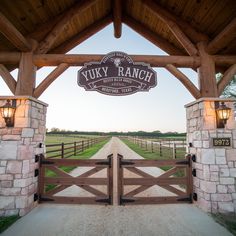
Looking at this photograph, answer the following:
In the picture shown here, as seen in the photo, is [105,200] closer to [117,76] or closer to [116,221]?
[116,221]

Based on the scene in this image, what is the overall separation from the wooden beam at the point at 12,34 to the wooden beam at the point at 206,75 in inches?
177

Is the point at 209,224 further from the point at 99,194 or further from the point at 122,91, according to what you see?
the point at 122,91

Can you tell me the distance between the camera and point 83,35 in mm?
5773

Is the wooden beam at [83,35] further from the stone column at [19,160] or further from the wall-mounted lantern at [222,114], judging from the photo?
the wall-mounted lantern at [222,114]

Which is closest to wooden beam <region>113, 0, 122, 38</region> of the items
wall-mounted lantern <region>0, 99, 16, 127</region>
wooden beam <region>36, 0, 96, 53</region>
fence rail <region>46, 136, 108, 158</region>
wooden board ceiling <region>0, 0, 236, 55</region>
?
wooden board ceiling <region>0, 0, 236, 55</region>

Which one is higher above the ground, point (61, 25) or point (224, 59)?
point (61, 25)

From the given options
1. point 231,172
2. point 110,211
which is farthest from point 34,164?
point 231,172

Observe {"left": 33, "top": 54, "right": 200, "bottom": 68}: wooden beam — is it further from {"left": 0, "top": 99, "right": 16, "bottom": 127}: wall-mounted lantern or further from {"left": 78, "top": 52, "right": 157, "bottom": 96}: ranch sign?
Result: {"left": 0, "top": 99, "right": 16, "bottom": 127}: wall-mounted lantern

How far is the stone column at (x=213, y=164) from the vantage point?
13.6 feet

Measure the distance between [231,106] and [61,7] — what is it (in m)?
5.16

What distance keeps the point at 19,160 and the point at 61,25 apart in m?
3.60

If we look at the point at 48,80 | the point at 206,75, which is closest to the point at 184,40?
the point at 206,75

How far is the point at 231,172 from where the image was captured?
4219 millimetres

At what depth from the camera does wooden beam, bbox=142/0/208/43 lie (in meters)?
4.93
